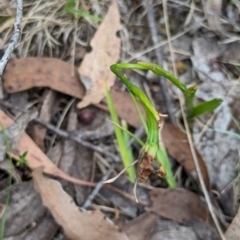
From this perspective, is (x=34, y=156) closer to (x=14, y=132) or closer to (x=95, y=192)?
(x=14, y=132)

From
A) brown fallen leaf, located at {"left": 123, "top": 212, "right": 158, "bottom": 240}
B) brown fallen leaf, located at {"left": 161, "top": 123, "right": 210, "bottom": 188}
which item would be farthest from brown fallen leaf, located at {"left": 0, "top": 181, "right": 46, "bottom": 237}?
brown fallen leaf, located at {"left": 161, "top": 123, "right": 210, "bottom": 188}

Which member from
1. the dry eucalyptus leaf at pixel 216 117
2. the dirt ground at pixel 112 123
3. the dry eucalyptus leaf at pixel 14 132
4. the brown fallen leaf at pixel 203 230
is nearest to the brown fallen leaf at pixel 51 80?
the dirt ground at pixel 112 123

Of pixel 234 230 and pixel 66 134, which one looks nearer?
pixel 234 230

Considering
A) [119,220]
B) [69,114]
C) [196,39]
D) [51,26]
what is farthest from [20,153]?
[196,39]

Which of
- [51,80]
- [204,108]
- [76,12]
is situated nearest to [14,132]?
[51,80]

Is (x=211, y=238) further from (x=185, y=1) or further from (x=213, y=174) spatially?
(x=185, y=1)

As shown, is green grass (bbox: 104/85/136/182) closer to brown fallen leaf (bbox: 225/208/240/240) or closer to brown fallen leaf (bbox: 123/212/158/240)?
brown fallen leaf (bbox: 123/212/158/240)

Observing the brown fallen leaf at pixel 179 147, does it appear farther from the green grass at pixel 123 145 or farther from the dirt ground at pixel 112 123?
the green grass at pixel 123 145
